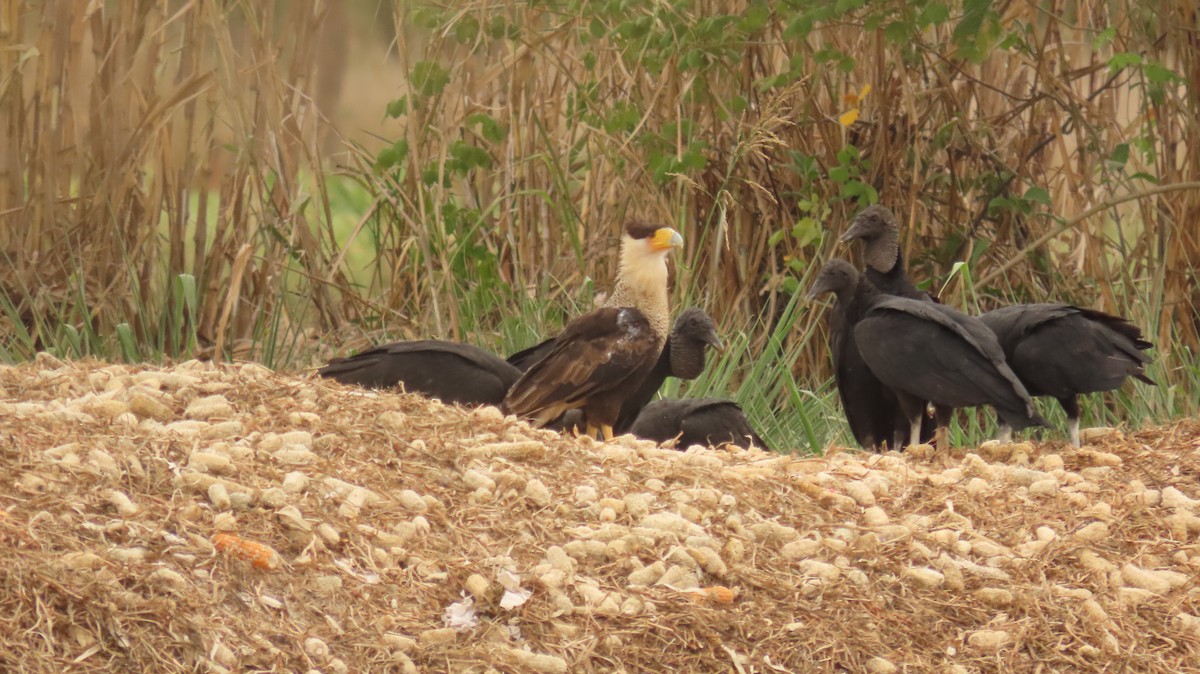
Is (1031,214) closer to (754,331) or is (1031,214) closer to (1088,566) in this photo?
(754,331)

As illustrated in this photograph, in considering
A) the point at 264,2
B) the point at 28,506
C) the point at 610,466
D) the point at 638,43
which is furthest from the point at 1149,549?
the point at 264,2

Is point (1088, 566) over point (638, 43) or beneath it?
beneath

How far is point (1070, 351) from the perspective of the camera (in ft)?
14.9

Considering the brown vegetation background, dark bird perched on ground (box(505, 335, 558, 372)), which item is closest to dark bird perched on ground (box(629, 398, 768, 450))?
dark bird perched on ground (box(505, 335, 558, 372))

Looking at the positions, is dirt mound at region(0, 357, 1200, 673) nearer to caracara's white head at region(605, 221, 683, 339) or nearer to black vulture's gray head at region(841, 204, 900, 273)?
caracara's white head at region(605, 221, 683, 339)

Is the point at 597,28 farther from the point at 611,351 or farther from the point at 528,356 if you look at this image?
the point at 611,351

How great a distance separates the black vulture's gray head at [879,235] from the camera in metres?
5.11

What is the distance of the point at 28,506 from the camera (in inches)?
103

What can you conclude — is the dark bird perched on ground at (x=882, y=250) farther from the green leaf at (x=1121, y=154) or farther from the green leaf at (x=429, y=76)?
the green leaf at (x=429, y=76)

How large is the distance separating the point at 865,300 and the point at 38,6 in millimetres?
3118

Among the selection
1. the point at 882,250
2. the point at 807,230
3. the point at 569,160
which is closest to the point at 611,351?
the point at 882,250

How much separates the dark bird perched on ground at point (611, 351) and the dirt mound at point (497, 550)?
2.94ft

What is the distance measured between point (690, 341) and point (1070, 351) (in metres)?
1.16

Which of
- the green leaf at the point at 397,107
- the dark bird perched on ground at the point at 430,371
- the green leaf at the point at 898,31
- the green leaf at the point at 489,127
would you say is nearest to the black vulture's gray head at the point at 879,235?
the green leaf at the point at 898,31
